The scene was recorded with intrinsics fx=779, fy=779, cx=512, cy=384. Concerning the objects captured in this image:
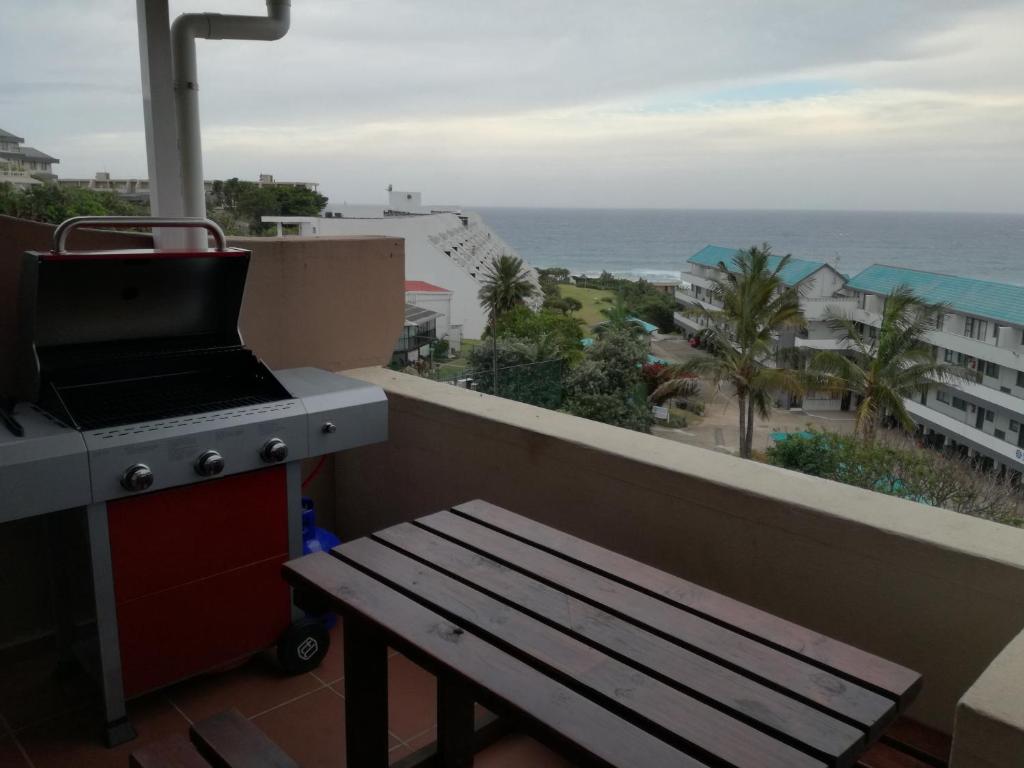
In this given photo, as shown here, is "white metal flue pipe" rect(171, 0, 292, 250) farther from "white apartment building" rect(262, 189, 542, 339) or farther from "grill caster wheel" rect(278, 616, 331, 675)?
"white apartment building" rect(262, 189, 542, 339)

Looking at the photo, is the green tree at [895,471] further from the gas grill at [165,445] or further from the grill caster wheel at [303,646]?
the gas grill at [165,445]

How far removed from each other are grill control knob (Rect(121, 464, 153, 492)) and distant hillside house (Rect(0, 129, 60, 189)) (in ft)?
5.05

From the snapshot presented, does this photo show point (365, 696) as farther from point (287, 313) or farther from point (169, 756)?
point (287, 313)

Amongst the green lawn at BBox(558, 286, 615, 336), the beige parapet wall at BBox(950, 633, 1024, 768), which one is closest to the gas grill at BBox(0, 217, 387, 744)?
the beige parapet wall at BBox(950, 633, 1024, 768)

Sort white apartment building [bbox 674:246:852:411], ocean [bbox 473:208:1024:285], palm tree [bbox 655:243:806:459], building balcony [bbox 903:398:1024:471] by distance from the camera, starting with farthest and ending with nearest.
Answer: ocean [bbox 473:208:1024:285] → building balcony [bbox 903:398:1024:471] → white apartment building [bbox 674:246:852:411] → palm tree [bbox 655:243:806:459]

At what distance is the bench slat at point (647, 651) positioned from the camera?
1.06 metres

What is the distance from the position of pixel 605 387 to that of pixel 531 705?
24.4 metres

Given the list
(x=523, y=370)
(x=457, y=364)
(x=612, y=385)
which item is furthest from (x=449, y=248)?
(x=612, y=385)

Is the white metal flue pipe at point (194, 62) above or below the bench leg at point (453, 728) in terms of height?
above

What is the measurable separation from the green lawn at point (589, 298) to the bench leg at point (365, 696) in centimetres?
4118

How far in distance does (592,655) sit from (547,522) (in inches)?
51.0

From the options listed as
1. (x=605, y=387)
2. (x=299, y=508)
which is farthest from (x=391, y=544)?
(x=605, y=387)

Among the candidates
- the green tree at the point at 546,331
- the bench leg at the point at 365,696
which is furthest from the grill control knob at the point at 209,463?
the green tree at the point at 546,331

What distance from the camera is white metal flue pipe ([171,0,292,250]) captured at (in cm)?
270
